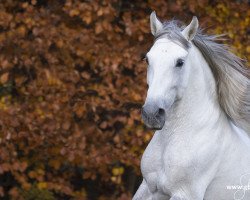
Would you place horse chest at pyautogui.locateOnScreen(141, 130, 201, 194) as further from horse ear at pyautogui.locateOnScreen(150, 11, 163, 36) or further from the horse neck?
horse ear at pyautogui.locateOnScreen(150, 11, 163, 36)

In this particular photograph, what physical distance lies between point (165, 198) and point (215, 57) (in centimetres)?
86

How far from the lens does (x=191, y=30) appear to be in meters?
4.19

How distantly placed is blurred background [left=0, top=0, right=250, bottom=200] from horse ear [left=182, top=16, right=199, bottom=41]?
296 cm

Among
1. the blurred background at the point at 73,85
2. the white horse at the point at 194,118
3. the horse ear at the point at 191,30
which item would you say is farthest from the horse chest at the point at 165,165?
the blurred background at the point at 73,85

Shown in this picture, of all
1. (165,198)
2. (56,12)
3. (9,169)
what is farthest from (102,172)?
(165,198)

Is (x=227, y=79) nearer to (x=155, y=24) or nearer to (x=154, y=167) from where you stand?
(x=155, y=24)

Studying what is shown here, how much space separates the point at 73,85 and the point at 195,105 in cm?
311

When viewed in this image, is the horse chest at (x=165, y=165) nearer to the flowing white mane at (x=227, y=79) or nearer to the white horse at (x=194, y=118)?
the white horse at (x=194, y=118)

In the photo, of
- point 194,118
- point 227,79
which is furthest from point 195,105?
point 227,79

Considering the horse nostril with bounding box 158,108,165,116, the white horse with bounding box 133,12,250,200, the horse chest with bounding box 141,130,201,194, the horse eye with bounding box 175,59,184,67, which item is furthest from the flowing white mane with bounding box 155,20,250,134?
the horse nostril with bounding box 158,108,165,116

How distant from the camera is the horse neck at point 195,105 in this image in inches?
166

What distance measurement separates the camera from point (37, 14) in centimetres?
726

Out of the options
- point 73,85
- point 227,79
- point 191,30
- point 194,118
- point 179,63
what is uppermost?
point 191,30

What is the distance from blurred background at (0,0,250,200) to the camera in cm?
711
